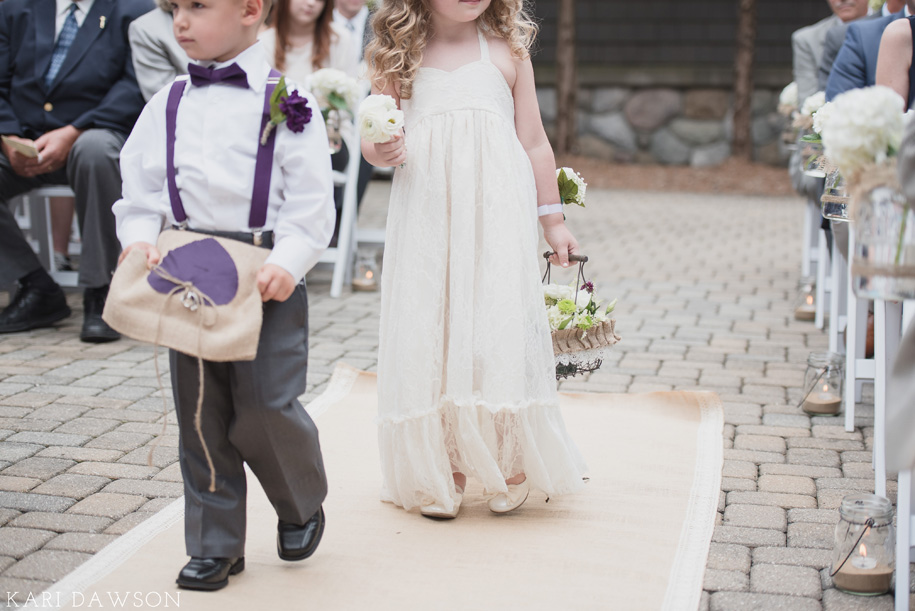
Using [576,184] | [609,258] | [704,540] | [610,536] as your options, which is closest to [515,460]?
[610,536]

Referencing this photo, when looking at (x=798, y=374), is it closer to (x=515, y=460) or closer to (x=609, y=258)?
(x=515, y=460)

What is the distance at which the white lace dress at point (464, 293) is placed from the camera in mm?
3236

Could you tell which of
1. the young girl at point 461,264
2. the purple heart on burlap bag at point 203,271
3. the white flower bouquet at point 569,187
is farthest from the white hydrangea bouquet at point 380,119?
the white flower bouquet at point 569,187

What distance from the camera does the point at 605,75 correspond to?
A: 1591 centimetres

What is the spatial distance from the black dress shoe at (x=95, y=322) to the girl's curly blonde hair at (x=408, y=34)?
311cm

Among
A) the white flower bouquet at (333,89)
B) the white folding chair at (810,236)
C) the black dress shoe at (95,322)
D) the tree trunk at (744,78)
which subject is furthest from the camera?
the tree trunk at (744,78)

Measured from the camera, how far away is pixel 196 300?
255 centimetres

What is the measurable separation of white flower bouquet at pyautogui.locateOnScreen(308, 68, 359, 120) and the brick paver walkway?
4.36ft

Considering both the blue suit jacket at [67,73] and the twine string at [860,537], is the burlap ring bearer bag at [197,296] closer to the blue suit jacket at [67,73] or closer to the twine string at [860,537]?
the twine string at [860,537]

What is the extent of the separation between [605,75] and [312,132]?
45.4 ft

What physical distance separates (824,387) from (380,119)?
2.65 metres

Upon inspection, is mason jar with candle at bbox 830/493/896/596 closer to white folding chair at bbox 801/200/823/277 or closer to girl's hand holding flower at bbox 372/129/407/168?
girl's hand holding flower at bbox 372/129/407/168

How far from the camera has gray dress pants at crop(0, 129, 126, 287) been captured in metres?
5.77

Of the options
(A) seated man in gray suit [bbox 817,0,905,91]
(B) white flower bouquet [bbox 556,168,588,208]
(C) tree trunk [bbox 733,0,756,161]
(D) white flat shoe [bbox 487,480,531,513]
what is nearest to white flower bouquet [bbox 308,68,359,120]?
(A) seated man in gray suit [bbox 817,0,905,91]
